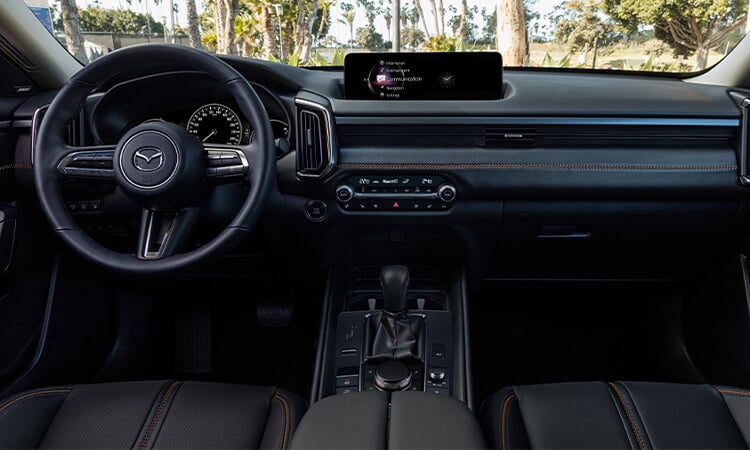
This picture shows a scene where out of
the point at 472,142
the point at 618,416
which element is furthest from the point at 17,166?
the point at 618,416

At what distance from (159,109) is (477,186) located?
1.11 m

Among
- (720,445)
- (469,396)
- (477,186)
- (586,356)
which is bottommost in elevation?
(586,356)

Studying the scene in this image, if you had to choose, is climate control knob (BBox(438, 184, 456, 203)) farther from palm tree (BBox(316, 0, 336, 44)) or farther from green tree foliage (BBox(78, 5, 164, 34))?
green tree foliage (BBox(78, 5, 164, 34))

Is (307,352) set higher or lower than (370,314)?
lower

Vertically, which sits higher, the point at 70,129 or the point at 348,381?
the point at 70,129

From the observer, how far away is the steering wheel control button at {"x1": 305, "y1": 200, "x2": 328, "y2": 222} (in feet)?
5.93

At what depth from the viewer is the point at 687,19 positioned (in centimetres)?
339

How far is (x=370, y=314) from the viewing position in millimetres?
1907

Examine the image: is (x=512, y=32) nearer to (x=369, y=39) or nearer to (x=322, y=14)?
(x=322, y=14)

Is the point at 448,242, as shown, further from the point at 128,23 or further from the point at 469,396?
the point at 128,23

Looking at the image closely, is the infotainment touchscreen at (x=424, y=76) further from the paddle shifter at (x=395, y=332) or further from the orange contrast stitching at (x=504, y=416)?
the orange contrast stitching at (x=504, y=416)

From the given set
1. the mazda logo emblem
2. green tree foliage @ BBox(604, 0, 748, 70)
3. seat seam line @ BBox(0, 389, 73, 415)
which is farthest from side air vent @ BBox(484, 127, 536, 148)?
seat seam line @ BBox(0, 389, 73, 415)

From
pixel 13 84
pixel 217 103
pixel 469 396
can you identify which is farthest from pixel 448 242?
pixel 13 84

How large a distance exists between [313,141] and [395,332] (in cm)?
69
